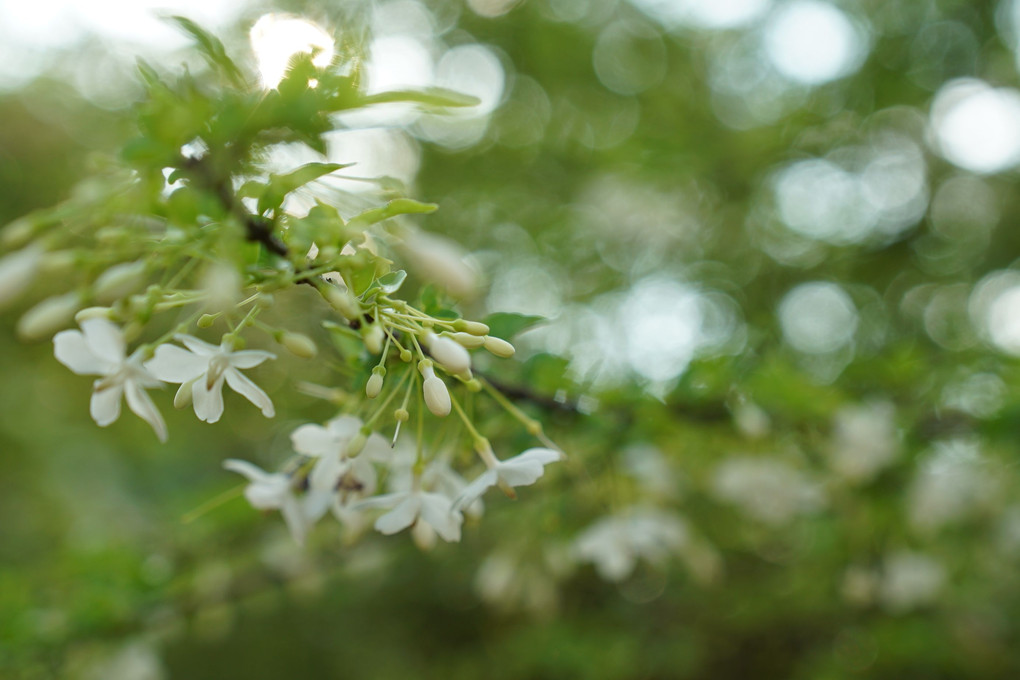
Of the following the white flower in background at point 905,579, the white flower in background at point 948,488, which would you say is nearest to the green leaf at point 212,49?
the white flower in background at point 948,488

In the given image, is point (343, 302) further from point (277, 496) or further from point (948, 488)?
point (948, 488)

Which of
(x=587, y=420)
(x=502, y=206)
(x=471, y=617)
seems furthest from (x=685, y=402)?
(x=471, y=617)

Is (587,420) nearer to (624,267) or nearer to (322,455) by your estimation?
(322,455)

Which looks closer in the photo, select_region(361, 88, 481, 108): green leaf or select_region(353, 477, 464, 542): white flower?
select_region(361, 88, 481, 108): green leaf

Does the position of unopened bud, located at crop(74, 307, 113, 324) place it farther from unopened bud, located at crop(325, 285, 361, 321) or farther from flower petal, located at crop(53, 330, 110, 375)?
unopened bud, located at crop(325, 285, 361, 321)

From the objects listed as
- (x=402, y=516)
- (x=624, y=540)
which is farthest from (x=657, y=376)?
(x=402, y=516)

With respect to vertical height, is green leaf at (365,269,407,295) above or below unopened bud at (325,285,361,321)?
above

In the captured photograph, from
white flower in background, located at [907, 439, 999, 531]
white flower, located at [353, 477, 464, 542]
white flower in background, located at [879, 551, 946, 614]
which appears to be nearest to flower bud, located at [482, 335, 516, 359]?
white flower, located at [353, 477, 464, 542]
